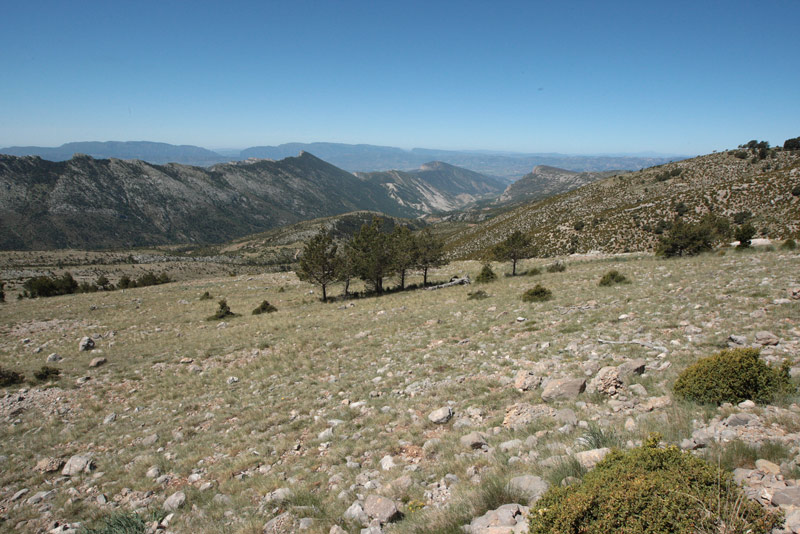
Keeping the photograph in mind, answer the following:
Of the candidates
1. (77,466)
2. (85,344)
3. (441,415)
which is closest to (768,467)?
(441,415)

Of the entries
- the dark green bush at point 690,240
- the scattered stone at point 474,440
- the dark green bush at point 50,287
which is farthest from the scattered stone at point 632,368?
the dark green bush at point 50,287

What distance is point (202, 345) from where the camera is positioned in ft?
66.0

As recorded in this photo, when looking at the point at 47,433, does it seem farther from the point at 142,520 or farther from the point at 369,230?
the point at 369,230

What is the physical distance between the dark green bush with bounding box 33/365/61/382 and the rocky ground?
1.53ft

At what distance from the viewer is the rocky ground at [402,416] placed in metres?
5.20

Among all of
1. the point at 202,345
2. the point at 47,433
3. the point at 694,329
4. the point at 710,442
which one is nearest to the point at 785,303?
the point at 694,329

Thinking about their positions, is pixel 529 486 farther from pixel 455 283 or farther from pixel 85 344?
pixel 455 283

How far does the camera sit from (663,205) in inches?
2346

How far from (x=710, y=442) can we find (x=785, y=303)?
10642 millimetres

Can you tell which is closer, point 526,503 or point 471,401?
point 526,503

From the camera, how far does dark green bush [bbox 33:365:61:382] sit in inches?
619

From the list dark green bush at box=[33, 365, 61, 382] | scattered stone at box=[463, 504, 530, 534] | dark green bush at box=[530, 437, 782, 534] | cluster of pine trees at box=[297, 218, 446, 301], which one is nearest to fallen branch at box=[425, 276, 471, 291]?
cluster of pine trees at box=[297, 218, 446, 301]

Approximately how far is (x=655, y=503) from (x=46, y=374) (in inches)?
916

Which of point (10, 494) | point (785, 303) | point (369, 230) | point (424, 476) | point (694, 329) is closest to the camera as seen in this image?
point (424, 476)
